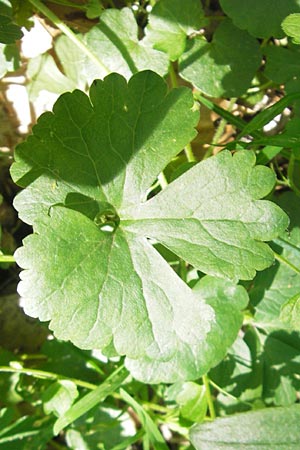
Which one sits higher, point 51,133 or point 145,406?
point 51,133

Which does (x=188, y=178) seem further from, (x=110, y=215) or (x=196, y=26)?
(x=196, y=26)

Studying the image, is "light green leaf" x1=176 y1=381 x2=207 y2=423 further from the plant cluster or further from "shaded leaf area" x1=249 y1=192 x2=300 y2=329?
"shaded leaf area" x1=249 y1=192 x2=300 y2=329

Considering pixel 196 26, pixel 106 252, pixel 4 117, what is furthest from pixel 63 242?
pixel 4 117

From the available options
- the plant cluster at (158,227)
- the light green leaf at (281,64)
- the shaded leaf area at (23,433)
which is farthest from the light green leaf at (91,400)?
the light green leaf at (281,64)

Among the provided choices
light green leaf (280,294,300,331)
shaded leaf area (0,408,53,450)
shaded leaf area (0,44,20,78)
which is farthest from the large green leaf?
shaded leaf area (0,408,53,450)

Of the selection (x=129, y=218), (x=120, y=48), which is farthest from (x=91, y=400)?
(x=120, y=48)

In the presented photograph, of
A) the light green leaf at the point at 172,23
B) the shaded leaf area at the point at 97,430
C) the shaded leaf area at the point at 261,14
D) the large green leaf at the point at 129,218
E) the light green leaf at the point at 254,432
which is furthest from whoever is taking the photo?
the shaded leaf area at the point at 97,430

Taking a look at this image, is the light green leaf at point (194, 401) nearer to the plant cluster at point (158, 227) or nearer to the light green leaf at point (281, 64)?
the plant cluster at point (158, 227)
